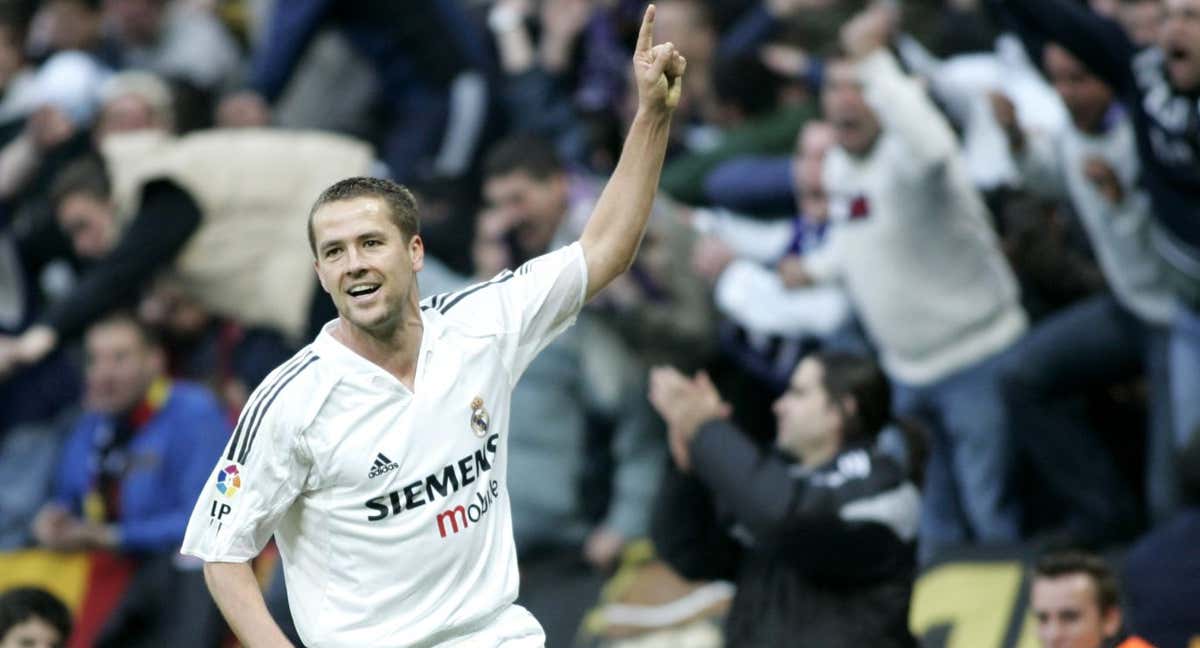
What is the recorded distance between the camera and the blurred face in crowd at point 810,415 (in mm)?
6785

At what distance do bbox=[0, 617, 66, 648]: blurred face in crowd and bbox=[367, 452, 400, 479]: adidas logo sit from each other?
2475 millimetres

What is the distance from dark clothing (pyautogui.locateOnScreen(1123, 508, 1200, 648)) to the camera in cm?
720

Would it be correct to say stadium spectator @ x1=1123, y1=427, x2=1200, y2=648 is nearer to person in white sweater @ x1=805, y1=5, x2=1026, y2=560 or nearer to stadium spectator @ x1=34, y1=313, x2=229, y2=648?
person in white sweater @ x1=805, y1=5, x2=1026, y2=560

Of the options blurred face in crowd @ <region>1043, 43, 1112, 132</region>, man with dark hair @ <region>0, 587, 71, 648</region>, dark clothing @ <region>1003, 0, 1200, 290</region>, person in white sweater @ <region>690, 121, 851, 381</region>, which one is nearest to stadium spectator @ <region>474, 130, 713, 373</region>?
person in white sweater @ <region>690, 121, 851, 381</region>

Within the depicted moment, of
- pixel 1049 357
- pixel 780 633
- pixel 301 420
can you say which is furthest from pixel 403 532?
pixel 1049 357

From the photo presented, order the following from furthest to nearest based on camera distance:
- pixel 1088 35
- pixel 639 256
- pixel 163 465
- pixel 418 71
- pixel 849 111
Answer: pixel 418 71 → pixel 163 465 → pixel 639 256 → pixel 849 111 → pixel 1088 35

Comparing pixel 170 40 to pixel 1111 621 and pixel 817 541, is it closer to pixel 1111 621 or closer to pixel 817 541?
pixel 817 541

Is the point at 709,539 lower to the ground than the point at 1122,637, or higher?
higher

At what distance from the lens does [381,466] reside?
492cm

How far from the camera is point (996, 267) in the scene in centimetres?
859

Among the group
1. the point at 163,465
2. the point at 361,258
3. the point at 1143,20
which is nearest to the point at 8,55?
the point at 163,465

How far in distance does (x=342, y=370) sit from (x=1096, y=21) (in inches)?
162

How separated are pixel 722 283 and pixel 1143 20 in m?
1.98

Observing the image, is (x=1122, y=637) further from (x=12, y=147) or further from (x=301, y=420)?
(x=12, y=147)
